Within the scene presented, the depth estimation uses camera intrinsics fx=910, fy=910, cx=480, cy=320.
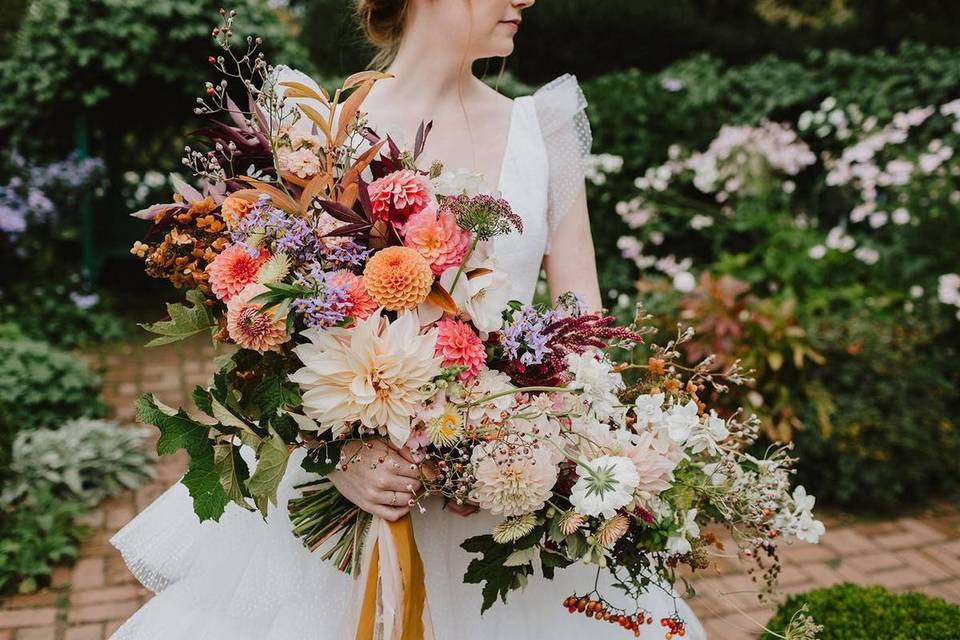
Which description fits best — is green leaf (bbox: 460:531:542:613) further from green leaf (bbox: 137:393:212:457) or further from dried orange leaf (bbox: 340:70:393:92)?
dried orange leaf (bbox: 340:70:393:92)

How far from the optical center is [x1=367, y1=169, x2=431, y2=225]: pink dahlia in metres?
1.49

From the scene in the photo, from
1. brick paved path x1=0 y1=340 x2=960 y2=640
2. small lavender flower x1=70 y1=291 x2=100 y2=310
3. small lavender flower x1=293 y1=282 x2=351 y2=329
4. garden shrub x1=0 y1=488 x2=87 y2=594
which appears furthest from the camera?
small lavender flower x1=70 y1=291 x2=100 y2=310

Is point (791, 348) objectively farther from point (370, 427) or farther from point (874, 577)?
point (370, 427)

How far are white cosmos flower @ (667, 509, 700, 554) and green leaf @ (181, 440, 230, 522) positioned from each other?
749mm

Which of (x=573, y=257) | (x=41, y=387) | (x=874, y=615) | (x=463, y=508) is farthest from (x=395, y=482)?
(x=41, y=387)

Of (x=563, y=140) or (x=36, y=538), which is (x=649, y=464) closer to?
(x=563, y=140)

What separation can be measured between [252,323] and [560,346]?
507 mm

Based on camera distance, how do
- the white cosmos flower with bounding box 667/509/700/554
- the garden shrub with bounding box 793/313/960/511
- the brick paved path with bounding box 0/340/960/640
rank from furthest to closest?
the garden shrub with bounding box 793/313/960/511, the brick paved path with bounding box 0/340/960/640, the white cosmos flower with bounding box 667/509/700/554

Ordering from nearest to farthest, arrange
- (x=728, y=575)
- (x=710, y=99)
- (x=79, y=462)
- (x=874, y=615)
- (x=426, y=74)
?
(x=426, y=74) → (x=874, y=615) → (x=728, y=575) → (x=79, y=462) → (x=710, y=99)

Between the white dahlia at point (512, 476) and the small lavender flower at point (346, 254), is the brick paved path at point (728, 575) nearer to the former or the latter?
the white dahlia at point (512, 476)

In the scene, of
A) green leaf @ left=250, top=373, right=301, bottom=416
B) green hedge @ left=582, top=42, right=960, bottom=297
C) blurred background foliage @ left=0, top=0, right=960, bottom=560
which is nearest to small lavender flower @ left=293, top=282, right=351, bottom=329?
green leaf @ left=250, top=373, right=301, bottom=416

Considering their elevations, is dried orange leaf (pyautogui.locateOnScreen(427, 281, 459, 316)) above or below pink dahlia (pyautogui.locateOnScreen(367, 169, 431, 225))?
below

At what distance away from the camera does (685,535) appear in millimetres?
1560

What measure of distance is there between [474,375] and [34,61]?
6.09 m
